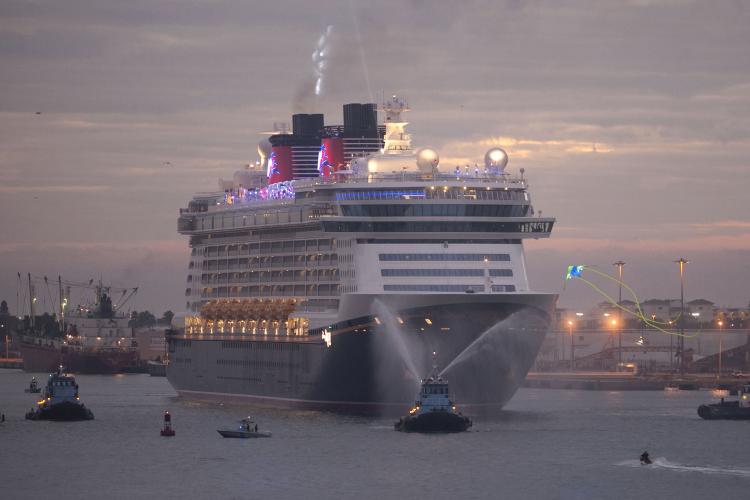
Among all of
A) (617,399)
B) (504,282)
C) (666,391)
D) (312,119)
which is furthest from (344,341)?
(666,391)

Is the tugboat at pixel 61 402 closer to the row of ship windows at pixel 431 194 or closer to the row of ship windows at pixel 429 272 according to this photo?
the row of ship windows at pixel 431 194

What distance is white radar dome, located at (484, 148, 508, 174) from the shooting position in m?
121

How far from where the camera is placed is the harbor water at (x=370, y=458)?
8856cm

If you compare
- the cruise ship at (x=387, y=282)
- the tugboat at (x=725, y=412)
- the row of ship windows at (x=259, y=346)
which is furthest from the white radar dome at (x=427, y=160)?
the tugboat at (x=725, y=412)

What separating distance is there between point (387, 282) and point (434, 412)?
1129 cm

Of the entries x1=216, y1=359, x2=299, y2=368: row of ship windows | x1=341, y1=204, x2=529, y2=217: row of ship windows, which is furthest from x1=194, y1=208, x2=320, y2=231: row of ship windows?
x1=216, y1=359, x2=299, y2=368: row of ship windows

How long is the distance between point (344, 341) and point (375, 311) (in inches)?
163

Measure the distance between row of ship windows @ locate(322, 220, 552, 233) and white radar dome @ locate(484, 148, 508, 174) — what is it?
5245 millimetres

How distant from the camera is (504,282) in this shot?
11531 cm

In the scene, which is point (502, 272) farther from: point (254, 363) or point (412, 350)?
point (254, 363)

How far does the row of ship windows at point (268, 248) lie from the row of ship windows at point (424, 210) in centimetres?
413

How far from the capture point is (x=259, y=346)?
12962 cm

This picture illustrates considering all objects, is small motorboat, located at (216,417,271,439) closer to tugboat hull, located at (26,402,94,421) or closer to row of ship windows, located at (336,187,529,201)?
row of ship windows, located at (336,187,529,201)

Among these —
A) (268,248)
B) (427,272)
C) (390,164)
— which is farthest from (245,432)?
(268,248)
